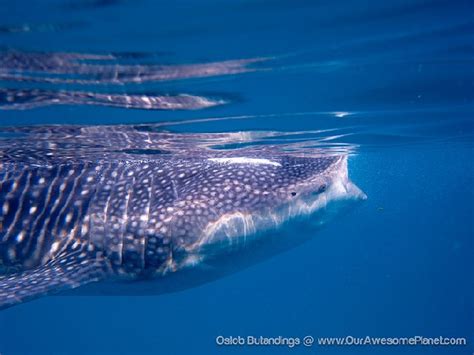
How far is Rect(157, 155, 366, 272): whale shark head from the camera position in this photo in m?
6.27

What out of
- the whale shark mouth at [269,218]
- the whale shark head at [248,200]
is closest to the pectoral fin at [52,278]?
the whale shark head at [248,200]

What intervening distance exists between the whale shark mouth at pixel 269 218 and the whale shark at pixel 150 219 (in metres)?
0.02

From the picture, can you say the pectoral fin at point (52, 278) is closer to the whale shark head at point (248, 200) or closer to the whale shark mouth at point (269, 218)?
the whale shark head at point (248, 200)

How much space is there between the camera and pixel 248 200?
6.85 m

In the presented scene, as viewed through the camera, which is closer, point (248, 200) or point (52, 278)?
point (52, 278)

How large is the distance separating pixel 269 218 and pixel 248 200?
46cm

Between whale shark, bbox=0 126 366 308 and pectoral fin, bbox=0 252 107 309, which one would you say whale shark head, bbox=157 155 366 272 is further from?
pectoral fin, bbox=0 252 107 309

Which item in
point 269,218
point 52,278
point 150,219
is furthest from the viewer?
point 269,218

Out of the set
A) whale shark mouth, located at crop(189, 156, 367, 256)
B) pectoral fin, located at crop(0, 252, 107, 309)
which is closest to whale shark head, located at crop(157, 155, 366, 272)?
whale shark mouth, located at crop(189, 156, 367, 256)

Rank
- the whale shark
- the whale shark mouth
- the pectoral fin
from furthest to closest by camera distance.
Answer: the whale shark mouth
the whale shark
the pectoral fin

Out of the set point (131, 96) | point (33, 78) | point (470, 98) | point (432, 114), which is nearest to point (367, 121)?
point (432, 114)

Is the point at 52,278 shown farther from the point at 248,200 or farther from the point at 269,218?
the point at 269,218

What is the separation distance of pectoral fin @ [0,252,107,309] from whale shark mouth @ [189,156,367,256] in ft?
4.73

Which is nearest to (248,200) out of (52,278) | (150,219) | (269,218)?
(269,218)
